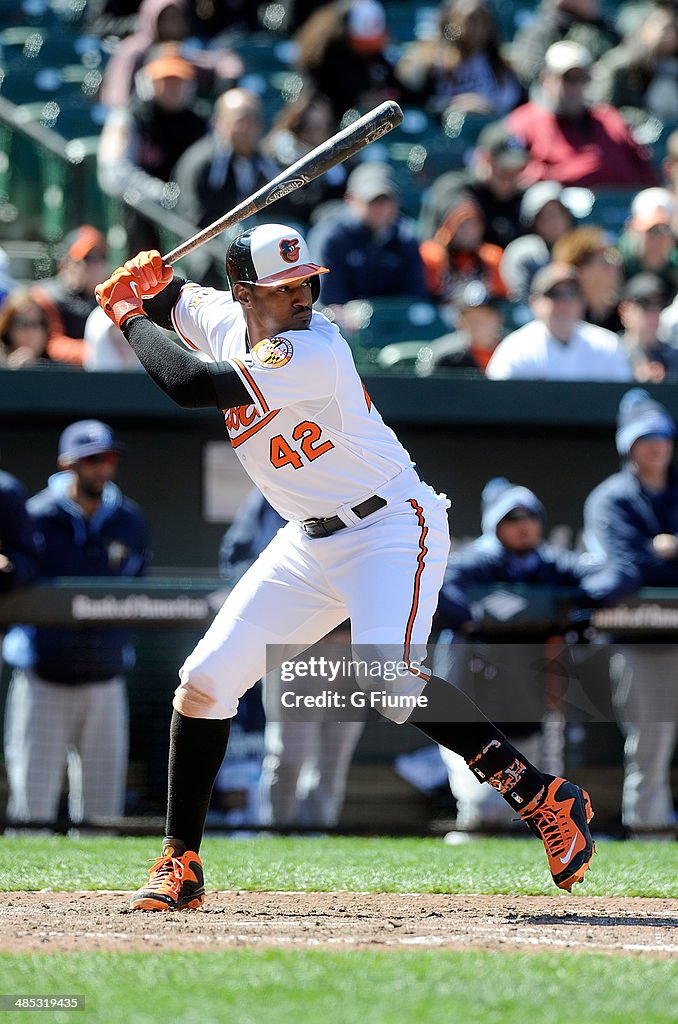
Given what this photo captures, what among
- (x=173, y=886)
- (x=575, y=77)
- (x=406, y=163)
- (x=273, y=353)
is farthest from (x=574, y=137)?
(x=173, y=886)

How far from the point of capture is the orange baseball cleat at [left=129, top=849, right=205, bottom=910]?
4004mm

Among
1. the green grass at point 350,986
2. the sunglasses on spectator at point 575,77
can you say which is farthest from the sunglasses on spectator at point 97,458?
the sunglasses on spectator at point 575,77

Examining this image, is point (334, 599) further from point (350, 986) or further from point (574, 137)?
point (574, 137)

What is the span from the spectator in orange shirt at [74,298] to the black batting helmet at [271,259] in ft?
11.4

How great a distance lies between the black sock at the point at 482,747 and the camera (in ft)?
13.4

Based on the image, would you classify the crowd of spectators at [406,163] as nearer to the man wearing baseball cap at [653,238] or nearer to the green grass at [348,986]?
the man wearing baseball cap at [653,238]

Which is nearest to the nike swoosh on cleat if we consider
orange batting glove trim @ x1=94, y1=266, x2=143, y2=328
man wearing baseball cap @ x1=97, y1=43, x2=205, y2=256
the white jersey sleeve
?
the white jersey sleeve

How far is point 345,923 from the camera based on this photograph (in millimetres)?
3910

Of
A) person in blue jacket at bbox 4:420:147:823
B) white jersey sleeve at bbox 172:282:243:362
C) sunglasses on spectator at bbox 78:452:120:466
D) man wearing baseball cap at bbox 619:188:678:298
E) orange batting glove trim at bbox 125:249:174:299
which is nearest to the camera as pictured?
orange batting glove trim at bbox 125:249:174:299

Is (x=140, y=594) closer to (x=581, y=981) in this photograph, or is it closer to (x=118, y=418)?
(x=118, y=418)

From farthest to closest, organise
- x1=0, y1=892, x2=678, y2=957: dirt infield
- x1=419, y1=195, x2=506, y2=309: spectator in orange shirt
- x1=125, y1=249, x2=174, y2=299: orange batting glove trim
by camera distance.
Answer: x1=419, y1=195, x2=506, y2=309: spectator in orange shirt < x1=125, y1=249, x2=174, y2=299: orange batting glove trim < x1=0, y1=892, x2=678, y2=957: dirt infield

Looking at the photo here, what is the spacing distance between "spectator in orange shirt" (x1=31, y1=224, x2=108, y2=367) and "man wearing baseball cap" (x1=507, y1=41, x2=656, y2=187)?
3.01 m

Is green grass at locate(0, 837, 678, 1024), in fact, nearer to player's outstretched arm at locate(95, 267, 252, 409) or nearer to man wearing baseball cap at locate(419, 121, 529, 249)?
player's outstretched arm at locate(95, 267, 252, 409)

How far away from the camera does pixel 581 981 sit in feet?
10.2
